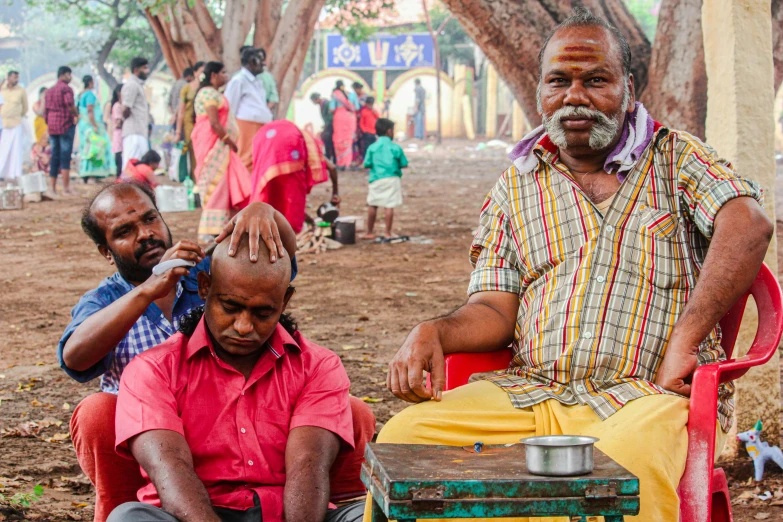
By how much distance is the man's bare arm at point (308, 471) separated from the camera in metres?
2.63

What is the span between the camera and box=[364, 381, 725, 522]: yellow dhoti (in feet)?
7.98

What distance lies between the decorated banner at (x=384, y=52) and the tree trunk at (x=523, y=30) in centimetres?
3566

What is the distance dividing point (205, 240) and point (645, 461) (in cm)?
837

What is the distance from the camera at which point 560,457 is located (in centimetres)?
201

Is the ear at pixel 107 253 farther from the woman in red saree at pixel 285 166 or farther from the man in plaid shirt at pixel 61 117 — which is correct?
the man in plaid shirt at pixel 61 117

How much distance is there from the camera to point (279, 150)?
8.78m

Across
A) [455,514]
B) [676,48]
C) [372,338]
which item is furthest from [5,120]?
[455,514]

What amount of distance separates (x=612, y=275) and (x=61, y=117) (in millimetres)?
14125

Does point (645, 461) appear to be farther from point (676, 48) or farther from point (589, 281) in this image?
point (676, 48)

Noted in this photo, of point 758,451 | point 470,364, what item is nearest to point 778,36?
point 758,451

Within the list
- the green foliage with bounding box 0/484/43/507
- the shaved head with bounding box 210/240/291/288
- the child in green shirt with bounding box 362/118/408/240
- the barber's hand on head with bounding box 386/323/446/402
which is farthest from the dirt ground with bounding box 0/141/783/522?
the barber's hand on head with bounding box 386/323/446/402

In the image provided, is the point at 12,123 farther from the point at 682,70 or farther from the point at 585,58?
the point at 585,58

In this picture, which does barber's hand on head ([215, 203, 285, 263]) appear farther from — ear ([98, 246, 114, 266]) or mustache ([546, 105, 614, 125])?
mustache ([546, 105, 614, 125])

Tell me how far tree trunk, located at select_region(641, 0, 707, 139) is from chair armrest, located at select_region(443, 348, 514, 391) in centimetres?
363
